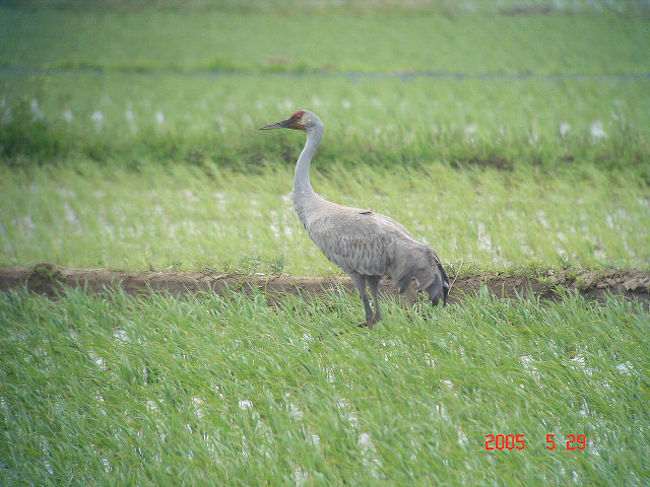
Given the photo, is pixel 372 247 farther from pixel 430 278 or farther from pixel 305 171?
pixel 305 171

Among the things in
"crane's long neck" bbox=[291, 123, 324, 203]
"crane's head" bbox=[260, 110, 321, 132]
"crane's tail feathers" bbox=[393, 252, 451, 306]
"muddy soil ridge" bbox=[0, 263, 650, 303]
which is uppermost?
"crane's head" bbox=[260, 110, 321, 132]

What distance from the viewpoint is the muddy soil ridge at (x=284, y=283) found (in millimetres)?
4836

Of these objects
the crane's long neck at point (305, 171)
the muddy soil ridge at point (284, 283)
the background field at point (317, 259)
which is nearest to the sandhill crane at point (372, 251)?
the crane's long neck at point (305, 171)

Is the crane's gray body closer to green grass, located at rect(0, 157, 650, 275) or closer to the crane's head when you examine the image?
the crane's head

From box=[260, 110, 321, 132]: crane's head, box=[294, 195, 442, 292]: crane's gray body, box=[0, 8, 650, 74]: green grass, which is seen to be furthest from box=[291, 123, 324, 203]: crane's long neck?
box=[0, 8, 650, 74]: green grass

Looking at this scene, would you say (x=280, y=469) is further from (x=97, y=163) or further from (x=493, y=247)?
(x=97, y=163)

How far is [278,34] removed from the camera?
16484 mm

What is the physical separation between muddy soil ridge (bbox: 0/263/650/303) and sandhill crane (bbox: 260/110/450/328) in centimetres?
50

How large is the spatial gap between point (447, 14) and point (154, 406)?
16525 mm

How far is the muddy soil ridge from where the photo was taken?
15.9ft

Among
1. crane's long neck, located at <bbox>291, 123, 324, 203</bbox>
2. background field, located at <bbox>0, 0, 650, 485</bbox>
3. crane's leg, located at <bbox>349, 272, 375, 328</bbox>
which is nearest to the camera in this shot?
background field, located at <bbox>0, 0, 650, 485</bbox>

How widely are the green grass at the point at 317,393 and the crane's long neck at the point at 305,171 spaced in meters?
0.79

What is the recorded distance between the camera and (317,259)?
5480 millimetres

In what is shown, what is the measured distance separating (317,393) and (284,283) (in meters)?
1.47
